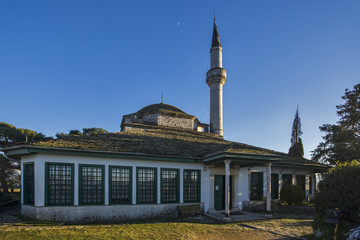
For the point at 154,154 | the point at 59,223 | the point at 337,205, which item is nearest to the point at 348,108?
the point at 337,205

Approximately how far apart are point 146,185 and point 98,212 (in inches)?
102

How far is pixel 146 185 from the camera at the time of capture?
11.3m

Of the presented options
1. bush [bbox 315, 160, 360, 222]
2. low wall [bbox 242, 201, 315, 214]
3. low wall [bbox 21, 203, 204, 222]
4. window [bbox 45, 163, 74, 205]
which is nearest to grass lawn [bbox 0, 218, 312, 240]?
low wall [bbox 21, 203, 204, 222]

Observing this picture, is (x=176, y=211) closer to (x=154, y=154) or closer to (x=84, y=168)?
(x=154, y=154)

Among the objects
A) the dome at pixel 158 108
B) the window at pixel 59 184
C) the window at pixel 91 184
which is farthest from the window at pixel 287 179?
the window at pixel 59 184

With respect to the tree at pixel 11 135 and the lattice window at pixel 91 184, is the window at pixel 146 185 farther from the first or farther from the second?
the tree at pixel 11 135

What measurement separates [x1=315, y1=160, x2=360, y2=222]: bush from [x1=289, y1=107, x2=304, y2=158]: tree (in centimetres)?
3046

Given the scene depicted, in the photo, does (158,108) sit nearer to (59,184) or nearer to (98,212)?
(98,212)

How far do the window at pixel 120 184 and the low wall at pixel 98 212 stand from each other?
0.34m

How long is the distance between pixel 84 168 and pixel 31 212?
9.35 feet

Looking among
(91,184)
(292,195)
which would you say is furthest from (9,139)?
(292,195)

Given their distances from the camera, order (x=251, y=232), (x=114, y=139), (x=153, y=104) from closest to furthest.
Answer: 1. (x=251, y=232)
2. (x=114, y=139)
3. (x=153, y=104)

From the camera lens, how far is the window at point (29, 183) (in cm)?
980

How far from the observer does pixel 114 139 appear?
12539 millimetres
